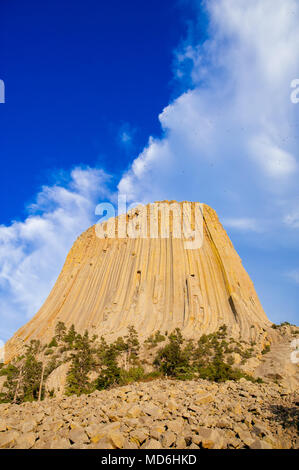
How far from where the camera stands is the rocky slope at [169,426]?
5973 millimetres

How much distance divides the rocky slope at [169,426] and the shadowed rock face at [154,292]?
21.9 metres

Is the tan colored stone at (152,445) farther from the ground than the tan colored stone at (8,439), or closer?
farther from the ground

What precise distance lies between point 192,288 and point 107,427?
30546mm

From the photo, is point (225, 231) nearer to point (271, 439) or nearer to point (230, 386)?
point (230, 386)

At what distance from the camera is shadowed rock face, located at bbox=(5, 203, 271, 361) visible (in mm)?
32938

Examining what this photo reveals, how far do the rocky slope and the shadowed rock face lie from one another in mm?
21868

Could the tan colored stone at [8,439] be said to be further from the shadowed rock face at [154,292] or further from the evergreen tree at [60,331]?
the evergreen tree at [60,331]

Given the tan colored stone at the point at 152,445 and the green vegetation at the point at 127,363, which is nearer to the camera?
the tan colored stone at the point at 152,445

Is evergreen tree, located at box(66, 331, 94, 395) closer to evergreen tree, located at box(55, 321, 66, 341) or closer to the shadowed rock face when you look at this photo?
the shadowed rock face

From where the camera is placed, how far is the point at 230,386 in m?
12.7

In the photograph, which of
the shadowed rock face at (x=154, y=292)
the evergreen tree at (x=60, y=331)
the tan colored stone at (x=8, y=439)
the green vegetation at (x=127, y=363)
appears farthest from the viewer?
the evergreen tree at (x=60, y=331)

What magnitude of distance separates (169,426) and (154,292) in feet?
101

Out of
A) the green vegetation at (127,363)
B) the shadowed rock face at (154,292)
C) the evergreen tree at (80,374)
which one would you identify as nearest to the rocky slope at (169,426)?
the green vegetation at (127,363)
